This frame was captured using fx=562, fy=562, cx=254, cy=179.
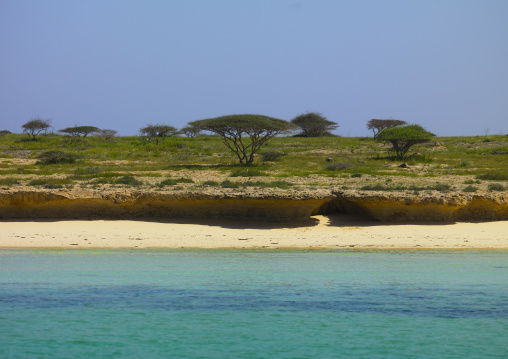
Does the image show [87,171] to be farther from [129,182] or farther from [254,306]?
[254,306]

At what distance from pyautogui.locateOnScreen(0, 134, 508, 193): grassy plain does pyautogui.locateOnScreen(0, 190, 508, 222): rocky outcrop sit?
1520mm

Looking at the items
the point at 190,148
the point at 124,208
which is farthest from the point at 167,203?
the point at 190,148

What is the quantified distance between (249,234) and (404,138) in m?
22.3

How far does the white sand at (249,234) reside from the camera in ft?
43.3

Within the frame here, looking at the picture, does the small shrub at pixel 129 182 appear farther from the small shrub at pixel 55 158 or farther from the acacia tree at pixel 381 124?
the acacia tree at pixel 381 124

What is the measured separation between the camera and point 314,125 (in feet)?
195

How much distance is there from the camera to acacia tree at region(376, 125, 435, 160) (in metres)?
34.1

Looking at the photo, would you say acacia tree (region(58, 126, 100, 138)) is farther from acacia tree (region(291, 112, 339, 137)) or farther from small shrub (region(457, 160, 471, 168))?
small shrub (region(457, 160, 471, 168))

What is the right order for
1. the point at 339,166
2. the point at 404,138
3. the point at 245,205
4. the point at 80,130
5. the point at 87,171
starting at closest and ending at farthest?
the point at 245,205, the point at 87,171, the point at 339,166, the point at 404,138, the point at 80,130

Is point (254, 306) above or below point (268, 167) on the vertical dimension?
below

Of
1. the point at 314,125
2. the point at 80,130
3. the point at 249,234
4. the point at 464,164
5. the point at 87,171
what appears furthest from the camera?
the point at 314,125

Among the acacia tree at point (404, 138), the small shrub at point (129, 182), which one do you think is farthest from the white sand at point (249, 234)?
the acacia tree at point (404, 138)

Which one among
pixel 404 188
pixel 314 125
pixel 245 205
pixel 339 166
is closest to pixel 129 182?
pixel 245 205

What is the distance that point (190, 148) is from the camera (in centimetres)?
4294
